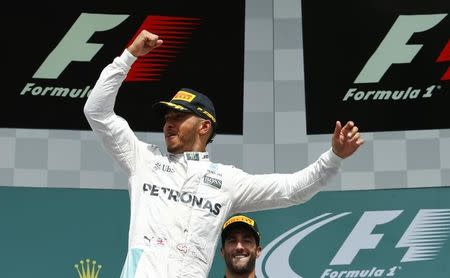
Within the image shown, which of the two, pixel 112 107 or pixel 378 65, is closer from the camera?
pixel 112 107

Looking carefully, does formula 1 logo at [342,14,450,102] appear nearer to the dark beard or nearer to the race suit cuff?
the dark beard

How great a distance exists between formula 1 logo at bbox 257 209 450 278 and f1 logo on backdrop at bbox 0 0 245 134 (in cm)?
74

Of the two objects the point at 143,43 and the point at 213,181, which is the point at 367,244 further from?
the point at 143,43

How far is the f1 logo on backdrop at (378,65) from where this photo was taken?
5453 mm

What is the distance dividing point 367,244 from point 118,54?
191 centimetres

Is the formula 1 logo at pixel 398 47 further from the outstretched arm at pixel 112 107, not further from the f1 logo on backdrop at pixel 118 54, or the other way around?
the outstretched arm at pixel 112 107

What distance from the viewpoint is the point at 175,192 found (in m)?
2.89

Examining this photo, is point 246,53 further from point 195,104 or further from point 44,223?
point 195,104

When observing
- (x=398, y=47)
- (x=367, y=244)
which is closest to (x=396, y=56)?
(x=398, y=47)

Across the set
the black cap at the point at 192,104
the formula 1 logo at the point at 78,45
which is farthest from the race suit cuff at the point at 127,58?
the formula 1 logo at the point at 78,45

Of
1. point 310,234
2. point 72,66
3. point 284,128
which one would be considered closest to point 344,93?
point 284,128

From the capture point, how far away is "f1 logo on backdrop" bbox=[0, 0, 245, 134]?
17.7ft

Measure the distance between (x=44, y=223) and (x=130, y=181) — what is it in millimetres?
2433

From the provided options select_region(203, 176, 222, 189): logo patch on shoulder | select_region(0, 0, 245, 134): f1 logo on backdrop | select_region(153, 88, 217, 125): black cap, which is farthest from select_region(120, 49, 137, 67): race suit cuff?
select_region(0, 0, 245, 134): f1 logo on backdrop
